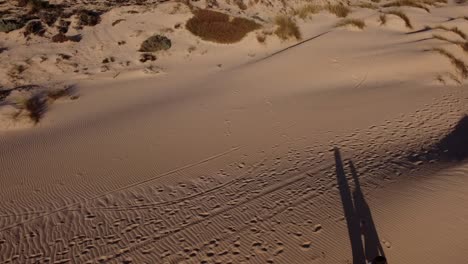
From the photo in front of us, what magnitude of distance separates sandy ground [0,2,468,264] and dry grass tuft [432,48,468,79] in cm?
22

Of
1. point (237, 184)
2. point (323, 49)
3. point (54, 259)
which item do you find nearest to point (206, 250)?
point (237, 184)

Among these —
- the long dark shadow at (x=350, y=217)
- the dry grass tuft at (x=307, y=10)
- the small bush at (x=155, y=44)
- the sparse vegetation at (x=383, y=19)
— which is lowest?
the small bush at (x=155, y=44)

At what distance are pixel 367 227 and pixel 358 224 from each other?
159 mm

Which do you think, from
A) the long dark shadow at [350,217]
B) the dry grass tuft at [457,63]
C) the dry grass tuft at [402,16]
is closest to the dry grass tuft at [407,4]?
the dry grass tuft at [402,16]

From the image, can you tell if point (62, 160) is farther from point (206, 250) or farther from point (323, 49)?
point (323, 49)

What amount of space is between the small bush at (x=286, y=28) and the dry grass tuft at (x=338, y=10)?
271 cm

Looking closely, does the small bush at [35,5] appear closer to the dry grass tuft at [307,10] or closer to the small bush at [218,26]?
the small bush at [218,26]

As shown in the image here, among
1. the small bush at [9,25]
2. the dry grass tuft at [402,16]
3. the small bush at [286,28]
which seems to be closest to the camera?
the small bush at [9,25]

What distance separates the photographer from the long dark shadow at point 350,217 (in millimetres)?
5543

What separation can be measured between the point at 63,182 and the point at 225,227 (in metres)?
4.44

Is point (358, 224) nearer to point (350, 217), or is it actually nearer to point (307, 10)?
point (350, 217)

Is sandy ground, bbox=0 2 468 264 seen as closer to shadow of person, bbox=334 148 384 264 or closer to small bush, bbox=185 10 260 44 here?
shadow of person, bbox=334 148 384 264

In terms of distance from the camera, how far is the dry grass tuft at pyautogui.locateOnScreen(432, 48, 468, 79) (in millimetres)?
13188

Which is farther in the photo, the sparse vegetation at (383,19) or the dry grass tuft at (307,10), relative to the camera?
the dry grass tuft at (307,10)
